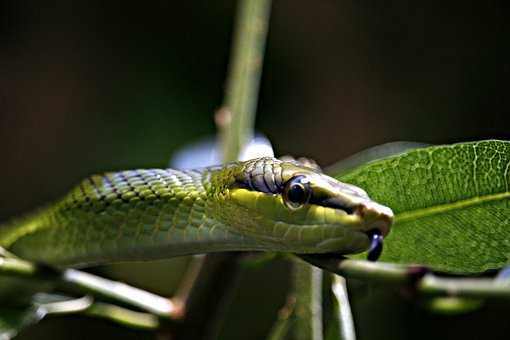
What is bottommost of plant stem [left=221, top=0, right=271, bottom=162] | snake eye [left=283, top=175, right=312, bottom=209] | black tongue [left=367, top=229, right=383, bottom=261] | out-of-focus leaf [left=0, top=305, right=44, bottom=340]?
out-of-focus leaf [left=0, top=305, right=44, bottom=340]

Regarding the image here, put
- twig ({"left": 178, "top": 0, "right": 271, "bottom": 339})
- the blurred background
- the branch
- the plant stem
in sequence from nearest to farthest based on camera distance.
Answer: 1. the branch
2. twig ({"left": 178, "top": 0, "right": 271, "bottom": 339})
3. the plant stem
4. the blurred background

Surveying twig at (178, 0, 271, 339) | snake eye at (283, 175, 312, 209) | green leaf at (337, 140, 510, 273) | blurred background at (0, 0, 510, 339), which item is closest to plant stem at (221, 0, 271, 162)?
twig at (178, 0, 271, 339)

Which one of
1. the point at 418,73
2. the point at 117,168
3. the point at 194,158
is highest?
the point at 418,73

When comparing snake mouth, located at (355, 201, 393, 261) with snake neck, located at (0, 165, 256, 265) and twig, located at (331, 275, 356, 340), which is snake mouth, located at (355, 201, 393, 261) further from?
snake neck, located at (0, 165, 256, 265)

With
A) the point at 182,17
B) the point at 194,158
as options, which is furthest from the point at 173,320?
the point at 182,17

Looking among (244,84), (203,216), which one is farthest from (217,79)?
(203,216)

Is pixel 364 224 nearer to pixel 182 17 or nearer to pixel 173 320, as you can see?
pixel 173 320

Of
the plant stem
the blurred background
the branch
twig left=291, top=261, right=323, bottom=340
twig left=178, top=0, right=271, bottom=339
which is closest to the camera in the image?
the branch

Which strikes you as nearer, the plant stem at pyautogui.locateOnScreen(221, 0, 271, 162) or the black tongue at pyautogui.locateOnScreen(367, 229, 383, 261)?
the black tongue at pyautogui.locateOnScreen(367, 229, 383, 261)
